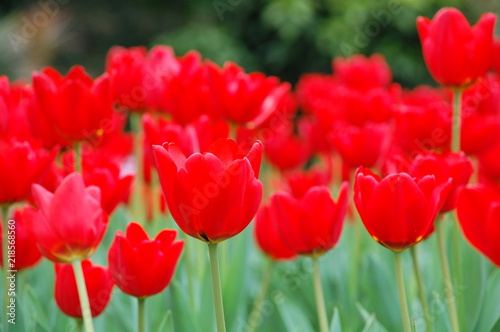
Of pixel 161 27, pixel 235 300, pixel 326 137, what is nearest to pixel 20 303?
pixel 235 300

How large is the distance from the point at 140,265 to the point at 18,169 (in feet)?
0.79

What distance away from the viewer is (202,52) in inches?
235

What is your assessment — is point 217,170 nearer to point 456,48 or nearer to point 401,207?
point 401,207

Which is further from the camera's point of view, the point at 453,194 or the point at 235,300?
the point at 235,300

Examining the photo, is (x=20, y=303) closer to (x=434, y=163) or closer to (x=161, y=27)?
(x=434, y=163)

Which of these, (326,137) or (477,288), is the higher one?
(326,137)

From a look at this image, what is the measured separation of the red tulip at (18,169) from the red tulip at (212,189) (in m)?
0.29

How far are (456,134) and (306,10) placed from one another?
16.0 ft

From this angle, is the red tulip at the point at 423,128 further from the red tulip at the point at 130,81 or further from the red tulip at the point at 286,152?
the red tulip at the point at 286,152

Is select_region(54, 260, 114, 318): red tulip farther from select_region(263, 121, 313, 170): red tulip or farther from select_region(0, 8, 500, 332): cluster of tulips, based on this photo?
select_region(263, 121, 313, 170): red tulip

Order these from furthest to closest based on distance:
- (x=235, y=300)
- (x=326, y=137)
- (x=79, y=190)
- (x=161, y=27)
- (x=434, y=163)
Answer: (x=161, y=27) → (x=326, y=137) → (x=235, y=300) → (x=434, y=163) → (x=79, y=190)

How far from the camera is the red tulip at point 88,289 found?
86 centimetres

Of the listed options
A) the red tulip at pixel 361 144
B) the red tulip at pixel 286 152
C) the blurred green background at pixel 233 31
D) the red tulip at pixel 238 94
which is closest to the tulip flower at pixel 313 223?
the red tulip at pixel 238 94

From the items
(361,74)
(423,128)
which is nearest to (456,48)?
(423,128)
